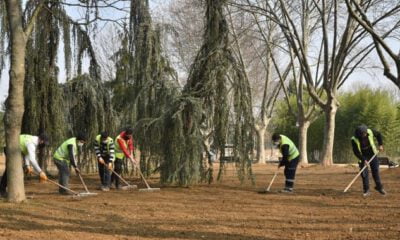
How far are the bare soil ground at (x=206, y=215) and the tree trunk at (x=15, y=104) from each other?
425 mm

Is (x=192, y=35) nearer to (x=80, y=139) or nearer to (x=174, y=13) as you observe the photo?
(x=174, y=13)

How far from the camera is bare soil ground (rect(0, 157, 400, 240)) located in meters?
6.78

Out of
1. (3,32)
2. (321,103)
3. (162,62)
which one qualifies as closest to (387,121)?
(321,103)

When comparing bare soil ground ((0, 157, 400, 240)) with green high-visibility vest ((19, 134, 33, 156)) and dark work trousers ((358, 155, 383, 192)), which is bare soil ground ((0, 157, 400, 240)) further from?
green high-visibility vest ((19, 134, 33, 156))

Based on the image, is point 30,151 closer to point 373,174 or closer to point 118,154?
point 118,154

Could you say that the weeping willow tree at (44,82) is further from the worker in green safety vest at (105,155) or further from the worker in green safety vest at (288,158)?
the worker in green safety vest at (288,158)

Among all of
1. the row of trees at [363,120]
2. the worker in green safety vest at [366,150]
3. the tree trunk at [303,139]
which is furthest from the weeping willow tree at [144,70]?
the row of trees at [363,120]

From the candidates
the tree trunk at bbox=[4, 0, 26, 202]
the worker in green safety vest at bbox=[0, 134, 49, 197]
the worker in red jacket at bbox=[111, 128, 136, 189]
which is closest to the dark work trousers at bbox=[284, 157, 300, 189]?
the worker in red jacket at bbox=[111, 128, 136, 189]

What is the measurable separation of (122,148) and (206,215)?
15.2ft

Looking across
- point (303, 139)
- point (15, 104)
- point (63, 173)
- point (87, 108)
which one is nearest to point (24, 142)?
point (15, 104)

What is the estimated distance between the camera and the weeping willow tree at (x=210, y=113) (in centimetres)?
1232

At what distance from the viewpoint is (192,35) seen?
2780cm

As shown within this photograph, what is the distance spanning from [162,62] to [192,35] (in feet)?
41.1

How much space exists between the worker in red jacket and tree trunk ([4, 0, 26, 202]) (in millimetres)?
3433
